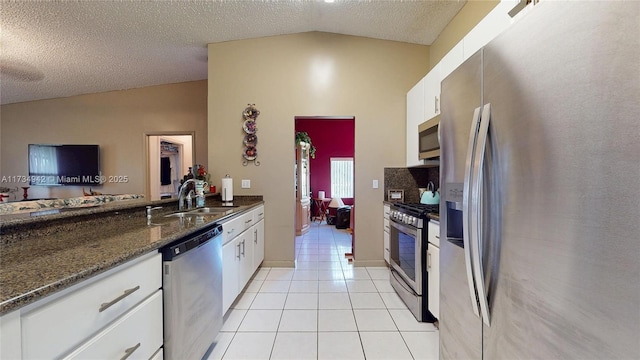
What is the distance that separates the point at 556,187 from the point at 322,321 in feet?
6.38

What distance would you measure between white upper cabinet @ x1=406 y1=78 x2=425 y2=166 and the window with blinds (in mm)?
4124

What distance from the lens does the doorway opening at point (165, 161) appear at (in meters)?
4.76

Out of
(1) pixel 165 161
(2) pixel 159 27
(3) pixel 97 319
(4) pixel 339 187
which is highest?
(2) pixel 159 27

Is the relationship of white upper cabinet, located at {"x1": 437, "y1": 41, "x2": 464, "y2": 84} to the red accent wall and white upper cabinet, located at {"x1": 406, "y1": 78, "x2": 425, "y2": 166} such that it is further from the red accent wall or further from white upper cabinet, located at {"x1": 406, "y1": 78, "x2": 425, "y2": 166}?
the red accent wall

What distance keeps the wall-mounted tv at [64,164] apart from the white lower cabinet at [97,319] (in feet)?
16.3

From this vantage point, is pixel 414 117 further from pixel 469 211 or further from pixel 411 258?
pixel 469 211

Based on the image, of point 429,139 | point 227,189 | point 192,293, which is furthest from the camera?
point 227,189

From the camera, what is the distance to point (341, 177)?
745 centimetres

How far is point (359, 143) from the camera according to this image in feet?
11.4

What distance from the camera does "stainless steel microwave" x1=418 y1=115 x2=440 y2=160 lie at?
2.39 metres

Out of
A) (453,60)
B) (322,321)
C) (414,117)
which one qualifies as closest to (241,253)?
(322,321)

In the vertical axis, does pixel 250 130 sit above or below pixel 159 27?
below

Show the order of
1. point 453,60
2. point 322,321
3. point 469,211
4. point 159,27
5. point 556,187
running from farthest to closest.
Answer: point 159,27 < point 453,60 < point 322,321 < point 469,211 < point 556,187

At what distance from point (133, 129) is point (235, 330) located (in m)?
4.53
